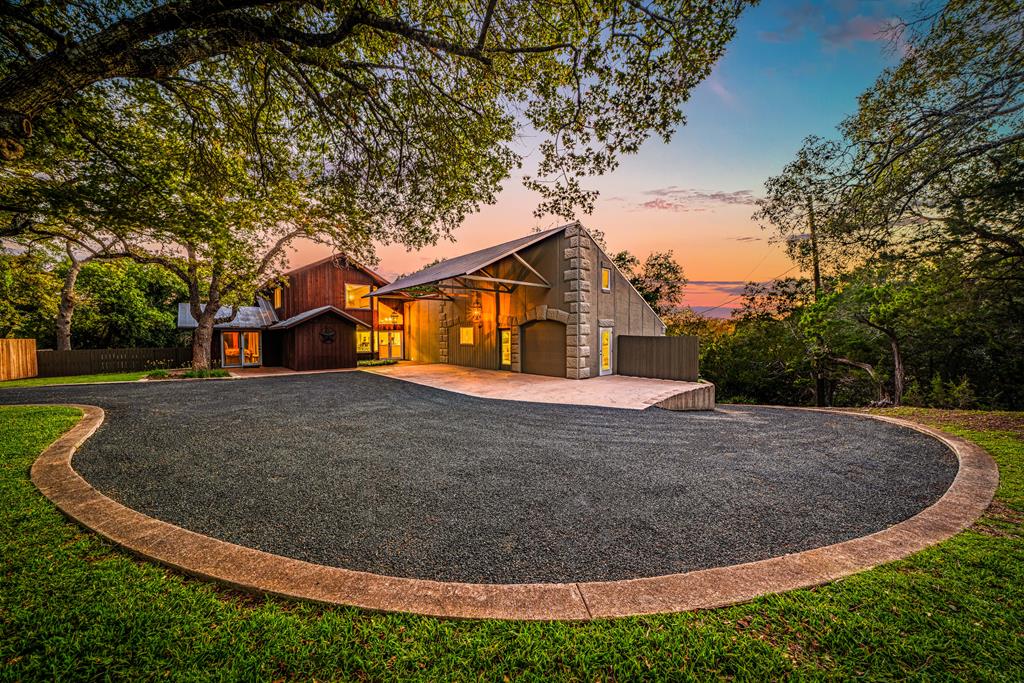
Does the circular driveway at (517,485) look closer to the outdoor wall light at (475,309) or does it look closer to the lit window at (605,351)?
the lit window at (605,351)

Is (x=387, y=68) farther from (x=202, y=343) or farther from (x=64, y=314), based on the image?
(x=64, y=314)

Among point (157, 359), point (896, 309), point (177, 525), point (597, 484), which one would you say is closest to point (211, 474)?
point (177, 525)

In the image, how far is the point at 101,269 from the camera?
20.1 metres

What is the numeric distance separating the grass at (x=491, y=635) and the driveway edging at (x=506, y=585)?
0.09 metres

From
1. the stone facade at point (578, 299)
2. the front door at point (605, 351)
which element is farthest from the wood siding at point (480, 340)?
the front door at point (605, 351)

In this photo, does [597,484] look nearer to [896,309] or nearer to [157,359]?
[896,309]

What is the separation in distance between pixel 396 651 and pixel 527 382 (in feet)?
34.9

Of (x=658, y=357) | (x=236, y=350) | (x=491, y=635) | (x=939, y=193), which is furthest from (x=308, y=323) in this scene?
(x=939, y=193)

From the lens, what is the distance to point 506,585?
94.6 inches

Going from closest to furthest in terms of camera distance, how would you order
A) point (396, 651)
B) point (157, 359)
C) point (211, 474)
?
point (396, 651) < point (211, 474) < point (157, 359)

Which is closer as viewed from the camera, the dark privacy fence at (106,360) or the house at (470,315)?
the house at (470,315)

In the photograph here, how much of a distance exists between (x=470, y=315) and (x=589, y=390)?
8.16 m

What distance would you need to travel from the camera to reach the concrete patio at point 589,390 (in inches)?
374

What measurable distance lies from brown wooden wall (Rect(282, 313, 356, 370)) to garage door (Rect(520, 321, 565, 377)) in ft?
32.0
